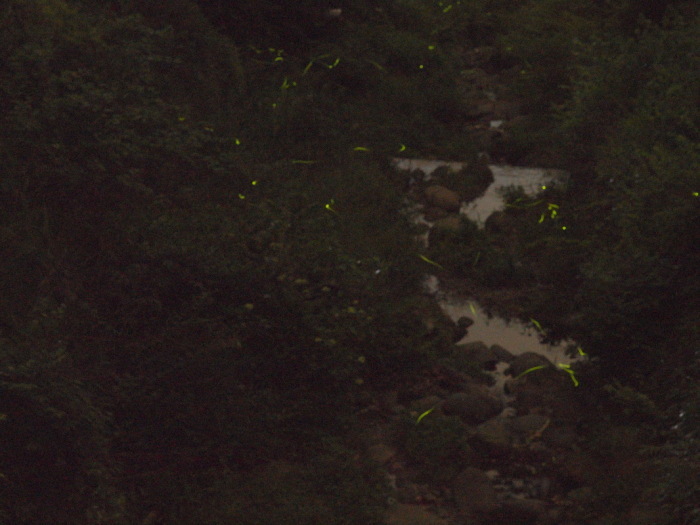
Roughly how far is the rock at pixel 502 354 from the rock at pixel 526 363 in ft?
0.30

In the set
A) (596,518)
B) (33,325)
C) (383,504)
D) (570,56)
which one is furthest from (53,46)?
(570,56)

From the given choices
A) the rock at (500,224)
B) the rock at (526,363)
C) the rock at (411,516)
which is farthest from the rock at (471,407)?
the rock at (500,224)

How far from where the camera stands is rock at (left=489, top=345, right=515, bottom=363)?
6883mm

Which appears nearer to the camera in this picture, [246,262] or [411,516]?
[411,516]

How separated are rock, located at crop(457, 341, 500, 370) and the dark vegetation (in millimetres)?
221

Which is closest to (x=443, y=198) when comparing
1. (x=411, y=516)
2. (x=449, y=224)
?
(x=449, y=224)

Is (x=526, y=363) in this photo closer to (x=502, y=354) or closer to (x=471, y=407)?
(x=502, y=354)

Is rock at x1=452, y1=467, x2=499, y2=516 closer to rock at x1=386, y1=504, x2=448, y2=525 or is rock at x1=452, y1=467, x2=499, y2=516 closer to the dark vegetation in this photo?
rock at x1=386, y1=504, x2=448, y2=525

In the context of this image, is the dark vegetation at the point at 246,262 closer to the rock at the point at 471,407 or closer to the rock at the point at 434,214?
the rock at the point at 434,214

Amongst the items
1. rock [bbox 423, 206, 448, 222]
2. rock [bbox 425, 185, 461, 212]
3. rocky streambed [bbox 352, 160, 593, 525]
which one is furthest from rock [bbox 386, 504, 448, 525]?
rock [bbox 425, 185, 461, 212]

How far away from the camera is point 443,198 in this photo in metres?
9.01

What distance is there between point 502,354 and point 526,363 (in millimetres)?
283

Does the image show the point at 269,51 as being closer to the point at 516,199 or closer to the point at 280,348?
the point at 516,199

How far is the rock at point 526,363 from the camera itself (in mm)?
6625
